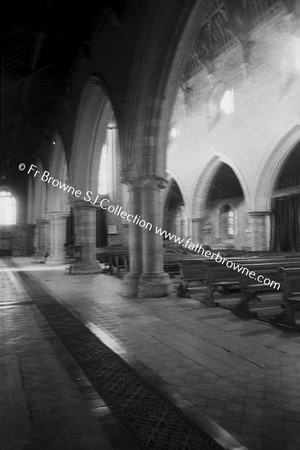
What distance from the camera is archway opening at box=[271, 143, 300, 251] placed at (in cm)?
1625

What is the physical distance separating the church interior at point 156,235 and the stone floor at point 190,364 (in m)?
0.02

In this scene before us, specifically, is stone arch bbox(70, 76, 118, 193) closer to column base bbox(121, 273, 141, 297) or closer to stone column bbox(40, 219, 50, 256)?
column base bbox(121, 273, 141, 297)

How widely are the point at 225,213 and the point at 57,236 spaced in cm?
1031

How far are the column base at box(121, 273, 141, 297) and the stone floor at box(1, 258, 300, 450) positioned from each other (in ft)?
3.41

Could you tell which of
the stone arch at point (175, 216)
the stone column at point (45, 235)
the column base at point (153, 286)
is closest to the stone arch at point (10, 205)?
the stone column at point (45, 235)

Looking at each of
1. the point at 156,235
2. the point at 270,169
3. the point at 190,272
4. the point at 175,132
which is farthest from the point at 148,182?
the point at 175,132

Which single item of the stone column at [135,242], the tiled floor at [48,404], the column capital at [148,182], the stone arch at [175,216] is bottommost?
the tiled floor at [48,404]

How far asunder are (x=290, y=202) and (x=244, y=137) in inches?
152

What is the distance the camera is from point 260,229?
15086 millimetres

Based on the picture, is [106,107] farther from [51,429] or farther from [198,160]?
[51,429]

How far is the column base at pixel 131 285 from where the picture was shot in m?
7.15

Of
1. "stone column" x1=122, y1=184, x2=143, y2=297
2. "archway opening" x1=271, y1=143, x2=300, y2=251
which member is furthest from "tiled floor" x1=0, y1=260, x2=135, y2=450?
"archway opening" x1=271, y1=143, x2=300, y2=251

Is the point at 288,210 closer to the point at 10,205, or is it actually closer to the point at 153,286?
the point at 153,286

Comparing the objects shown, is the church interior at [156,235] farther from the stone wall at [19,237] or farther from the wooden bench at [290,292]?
the stone wall at [19,237]
